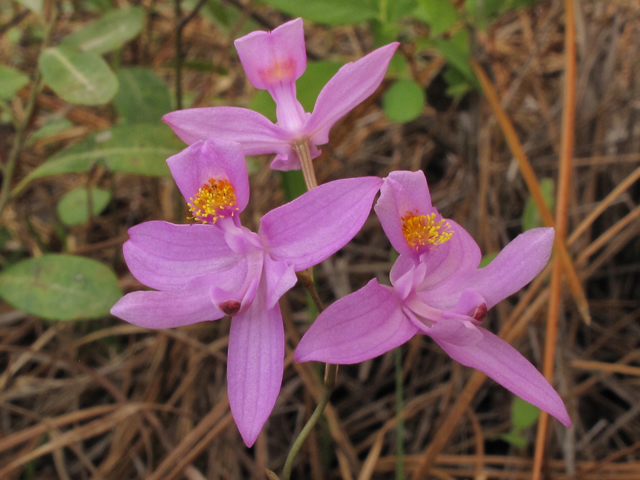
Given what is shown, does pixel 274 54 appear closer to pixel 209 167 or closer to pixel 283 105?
pixel 283 105

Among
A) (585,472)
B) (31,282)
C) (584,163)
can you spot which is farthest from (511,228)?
(31,282)

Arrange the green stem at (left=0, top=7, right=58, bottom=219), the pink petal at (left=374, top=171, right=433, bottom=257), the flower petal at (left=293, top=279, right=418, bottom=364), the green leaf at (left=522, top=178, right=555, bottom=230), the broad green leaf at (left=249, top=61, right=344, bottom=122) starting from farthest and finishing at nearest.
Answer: the green stem at (left=0, top=7, right=58, bottom=219), the broad green leaf at (left=249, top=61, right=344, bottom=122), the green leaf at (left=522, top=178, right=555, bottom=230), the pink petal at (left=374, top=171, right=433, bottom=257), the flower petal at (left=293, top=279, right=418, bottom=364)

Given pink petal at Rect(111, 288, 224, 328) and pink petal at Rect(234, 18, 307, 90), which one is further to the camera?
pink petal at Rect(234, 18, 307, 90)

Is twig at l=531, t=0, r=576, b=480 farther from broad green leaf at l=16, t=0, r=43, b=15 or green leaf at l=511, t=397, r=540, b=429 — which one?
broad green leaf at l=16, t=0, r=43, b=15

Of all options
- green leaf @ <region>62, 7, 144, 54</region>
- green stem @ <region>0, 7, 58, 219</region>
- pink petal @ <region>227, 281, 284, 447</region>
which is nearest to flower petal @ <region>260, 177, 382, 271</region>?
pink petal @ <region>227, 281, 284, 447</region>

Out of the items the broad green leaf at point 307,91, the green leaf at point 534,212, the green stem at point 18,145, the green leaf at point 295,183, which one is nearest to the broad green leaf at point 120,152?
the green stem at point 18,145

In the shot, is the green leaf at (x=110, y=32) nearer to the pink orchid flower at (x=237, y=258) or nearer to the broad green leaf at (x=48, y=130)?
the broad green leaf at (x=48, y=130)
